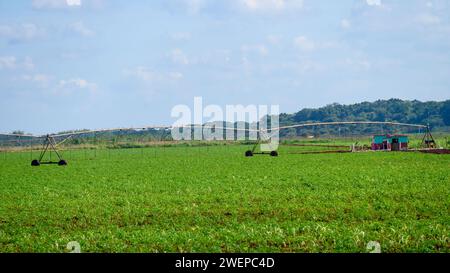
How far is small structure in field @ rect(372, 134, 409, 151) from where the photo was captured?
185 feet

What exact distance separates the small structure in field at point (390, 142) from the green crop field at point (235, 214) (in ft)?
106

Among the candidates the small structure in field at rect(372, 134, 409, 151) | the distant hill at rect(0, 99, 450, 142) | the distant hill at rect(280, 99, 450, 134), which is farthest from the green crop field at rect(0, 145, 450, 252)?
the distant hill at rect(280, 99, 450, 134)

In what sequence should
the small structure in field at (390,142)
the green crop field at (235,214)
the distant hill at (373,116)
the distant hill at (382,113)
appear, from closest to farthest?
the green crop field at (235,214), the small structure in field at (390,142), the distant hill at (373,116), the distant hill at (382,113)

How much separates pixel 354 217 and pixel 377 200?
3063mm

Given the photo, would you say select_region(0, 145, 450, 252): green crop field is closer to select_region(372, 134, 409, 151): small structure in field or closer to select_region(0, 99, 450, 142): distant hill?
select_region(372, 134, 409, 151): small structure in field

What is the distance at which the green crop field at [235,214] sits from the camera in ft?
36.8

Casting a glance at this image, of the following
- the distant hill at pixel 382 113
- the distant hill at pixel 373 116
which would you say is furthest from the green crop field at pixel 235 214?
the distant hill at pixel 382 113

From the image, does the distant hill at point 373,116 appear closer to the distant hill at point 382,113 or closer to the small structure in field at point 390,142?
the distant hill at point 382,113

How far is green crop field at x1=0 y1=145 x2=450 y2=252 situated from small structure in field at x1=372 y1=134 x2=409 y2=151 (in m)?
32.5

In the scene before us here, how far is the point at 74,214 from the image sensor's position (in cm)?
1559

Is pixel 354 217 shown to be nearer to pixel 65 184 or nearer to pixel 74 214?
pixel 74 214

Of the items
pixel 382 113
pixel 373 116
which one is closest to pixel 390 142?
pixel 382 113

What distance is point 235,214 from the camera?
14898 mm
